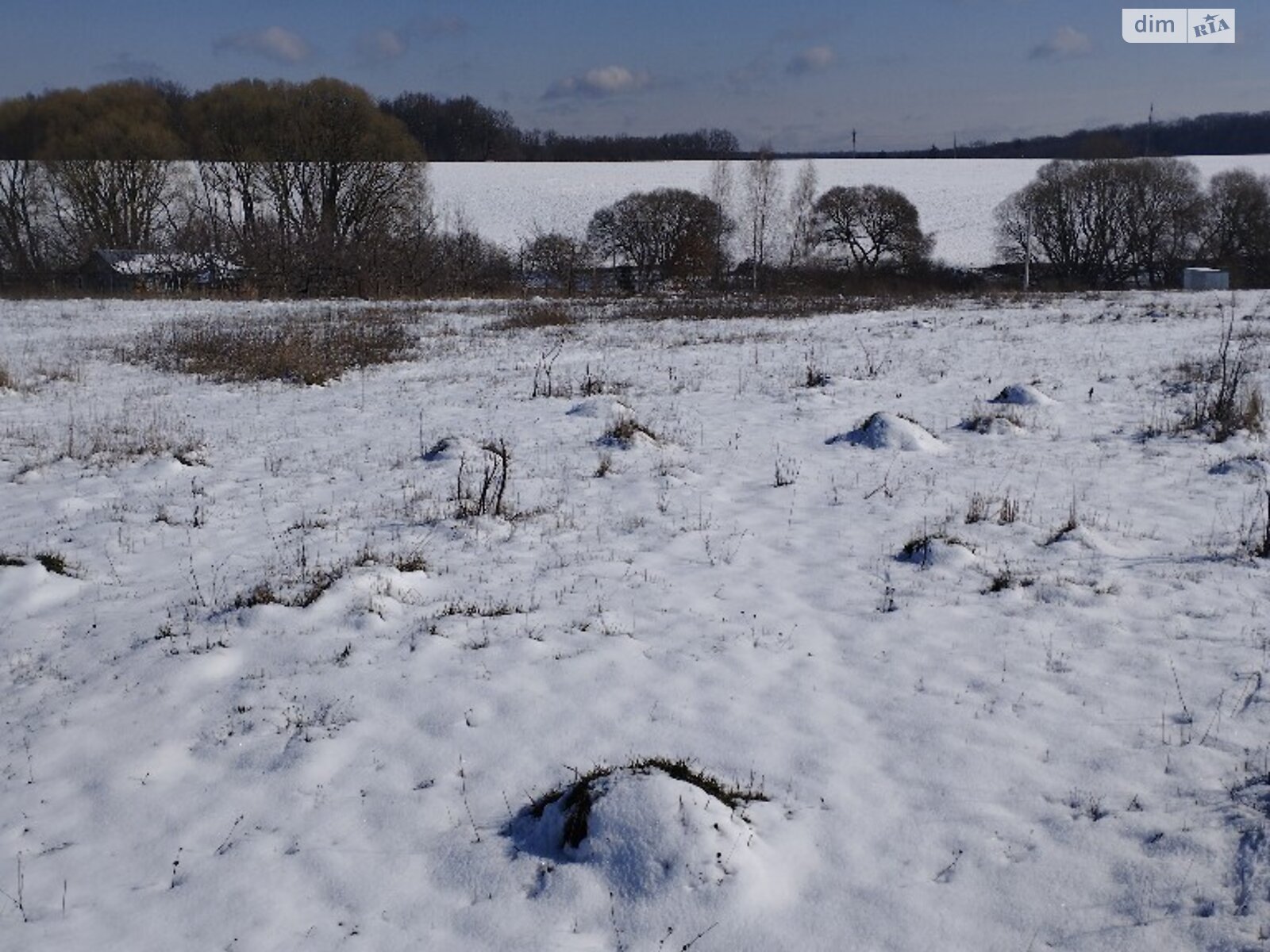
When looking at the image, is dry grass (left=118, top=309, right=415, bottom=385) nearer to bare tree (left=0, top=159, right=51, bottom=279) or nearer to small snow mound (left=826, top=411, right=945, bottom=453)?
small snow mound (left=826, top=411, right=945, bottom=453)

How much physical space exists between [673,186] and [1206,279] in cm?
3620

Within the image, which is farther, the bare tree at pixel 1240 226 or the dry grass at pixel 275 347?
the bare tree at pixel 1240 226

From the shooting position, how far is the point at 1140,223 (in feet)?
174

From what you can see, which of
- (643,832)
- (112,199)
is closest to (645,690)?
(643,832)

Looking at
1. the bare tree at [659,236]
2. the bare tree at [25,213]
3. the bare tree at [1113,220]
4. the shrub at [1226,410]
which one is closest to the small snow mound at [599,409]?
the shrub at [1226,410]

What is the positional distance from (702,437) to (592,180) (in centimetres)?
7008

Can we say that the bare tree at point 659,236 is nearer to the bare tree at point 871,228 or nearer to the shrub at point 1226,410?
the bare tree at point 871,228

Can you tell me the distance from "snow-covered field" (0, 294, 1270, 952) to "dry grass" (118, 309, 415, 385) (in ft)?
17.7

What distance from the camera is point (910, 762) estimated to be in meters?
4.78

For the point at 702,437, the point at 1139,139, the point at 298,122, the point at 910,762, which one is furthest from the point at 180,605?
the point at 1139,139

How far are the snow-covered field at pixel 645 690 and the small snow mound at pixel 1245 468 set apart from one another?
9 cm

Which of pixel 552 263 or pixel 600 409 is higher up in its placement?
pixel 552 263

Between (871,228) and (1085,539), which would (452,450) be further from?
(871,228)

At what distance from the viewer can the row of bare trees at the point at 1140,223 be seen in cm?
5072
